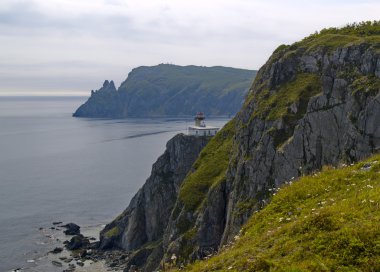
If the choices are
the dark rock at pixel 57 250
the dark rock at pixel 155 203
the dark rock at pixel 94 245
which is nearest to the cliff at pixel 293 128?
the dark rock at pixel 155 203

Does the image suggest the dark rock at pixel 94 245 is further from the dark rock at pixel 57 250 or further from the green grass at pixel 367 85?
the green grass at pixel 367 85

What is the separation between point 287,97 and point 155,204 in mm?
52439

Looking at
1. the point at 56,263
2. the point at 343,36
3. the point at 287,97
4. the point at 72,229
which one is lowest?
the point at 56,263

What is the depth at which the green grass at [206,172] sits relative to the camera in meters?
75.2

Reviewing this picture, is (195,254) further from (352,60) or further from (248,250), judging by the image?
(248,250)

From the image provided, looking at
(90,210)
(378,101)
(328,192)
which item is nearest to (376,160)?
(328,192)

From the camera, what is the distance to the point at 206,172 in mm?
79625

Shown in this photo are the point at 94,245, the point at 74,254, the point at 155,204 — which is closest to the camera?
the point at 74,254

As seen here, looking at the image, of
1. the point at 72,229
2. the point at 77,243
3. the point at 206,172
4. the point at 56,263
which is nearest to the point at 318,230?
the point at 206,172

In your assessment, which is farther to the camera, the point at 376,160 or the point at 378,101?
the point at 378,101

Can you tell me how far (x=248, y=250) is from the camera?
14.9m

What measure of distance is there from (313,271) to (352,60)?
50714 mm

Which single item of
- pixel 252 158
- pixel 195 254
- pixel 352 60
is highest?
pixel 352 60

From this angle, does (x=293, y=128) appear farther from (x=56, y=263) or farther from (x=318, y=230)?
(x=56, y=263)
